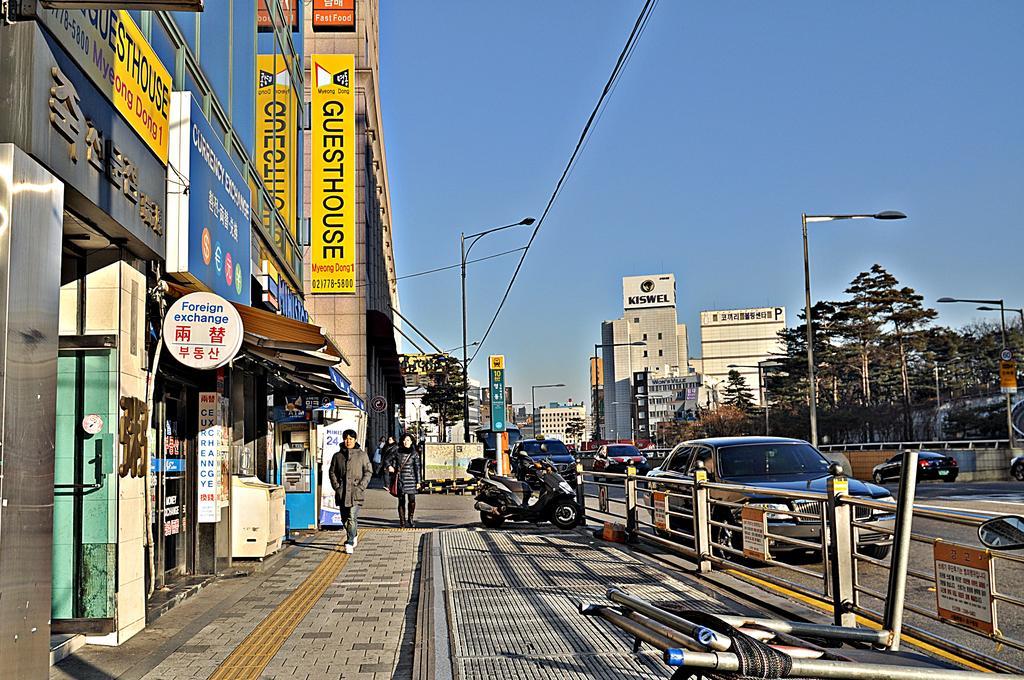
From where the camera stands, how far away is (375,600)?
10609mm

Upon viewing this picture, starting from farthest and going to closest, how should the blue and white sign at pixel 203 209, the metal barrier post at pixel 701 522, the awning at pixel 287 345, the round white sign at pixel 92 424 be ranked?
the metal barrier post at pixel 701 522 → the awning at pixel 287 345 → the blue and white sign at pixel 203 209 → the round white sign at pixel 92 424

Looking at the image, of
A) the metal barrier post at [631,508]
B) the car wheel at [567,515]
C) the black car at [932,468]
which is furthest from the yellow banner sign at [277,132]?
the black car at [932,468]

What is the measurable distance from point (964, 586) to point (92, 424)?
6356 millimetres

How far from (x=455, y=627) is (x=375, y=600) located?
243 centimetres

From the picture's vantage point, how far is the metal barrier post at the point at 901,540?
5.25 m

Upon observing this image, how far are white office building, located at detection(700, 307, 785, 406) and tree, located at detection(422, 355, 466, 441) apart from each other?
322 feet

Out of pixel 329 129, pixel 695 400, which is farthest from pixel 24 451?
pixel 695 400

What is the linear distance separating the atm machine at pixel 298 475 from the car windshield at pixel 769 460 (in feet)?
25.7

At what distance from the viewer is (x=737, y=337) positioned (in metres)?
196

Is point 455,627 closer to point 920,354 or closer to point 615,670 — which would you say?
point 615,670

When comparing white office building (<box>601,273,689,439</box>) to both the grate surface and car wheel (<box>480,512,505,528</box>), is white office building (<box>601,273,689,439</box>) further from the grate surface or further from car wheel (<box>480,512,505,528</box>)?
the grate surface

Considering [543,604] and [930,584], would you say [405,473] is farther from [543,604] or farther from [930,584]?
[930,584]

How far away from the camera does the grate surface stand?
22.6ft

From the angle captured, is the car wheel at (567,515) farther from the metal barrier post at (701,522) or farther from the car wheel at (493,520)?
the metal barrier post at (701,522)
